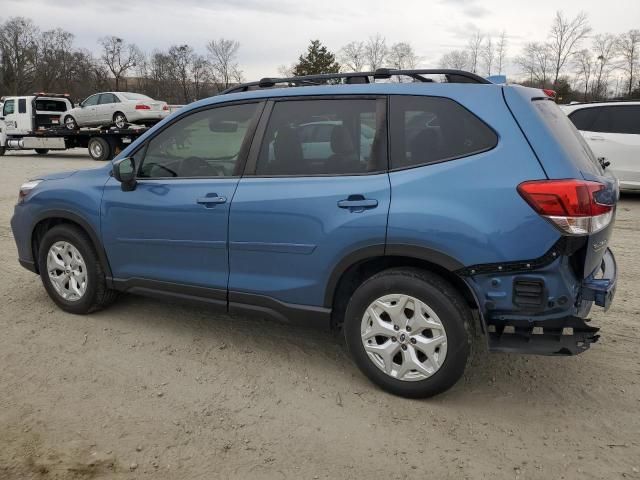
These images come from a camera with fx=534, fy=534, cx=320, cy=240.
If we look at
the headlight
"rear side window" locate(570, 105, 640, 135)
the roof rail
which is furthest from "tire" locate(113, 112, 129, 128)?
the roof rail

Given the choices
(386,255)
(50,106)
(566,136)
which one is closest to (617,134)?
(566,136)

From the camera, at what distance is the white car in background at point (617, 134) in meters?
8.80

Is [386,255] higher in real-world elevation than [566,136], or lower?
lower

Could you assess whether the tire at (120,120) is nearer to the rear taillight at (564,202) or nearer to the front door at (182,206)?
the front door at (182,206)

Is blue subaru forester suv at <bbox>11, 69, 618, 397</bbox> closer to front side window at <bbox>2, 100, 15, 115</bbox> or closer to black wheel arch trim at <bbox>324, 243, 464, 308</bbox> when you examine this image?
black wheel arch trim at <bbox>324, 243, 464, 308</bbox>

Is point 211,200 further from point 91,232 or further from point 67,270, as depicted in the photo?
point 67,270

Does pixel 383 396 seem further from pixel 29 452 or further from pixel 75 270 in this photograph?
pixel 75 270

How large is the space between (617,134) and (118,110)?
53.4 feet

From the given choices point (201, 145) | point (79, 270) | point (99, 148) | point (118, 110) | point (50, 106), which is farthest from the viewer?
point (50, 106)

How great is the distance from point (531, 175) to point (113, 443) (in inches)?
99.0

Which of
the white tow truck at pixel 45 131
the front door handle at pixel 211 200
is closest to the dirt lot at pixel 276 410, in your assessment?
the front door handle at pixel 211 200

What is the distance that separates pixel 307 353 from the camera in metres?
3.74

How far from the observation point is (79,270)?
4.30m

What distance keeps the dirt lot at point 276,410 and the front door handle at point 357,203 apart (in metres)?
1.11
